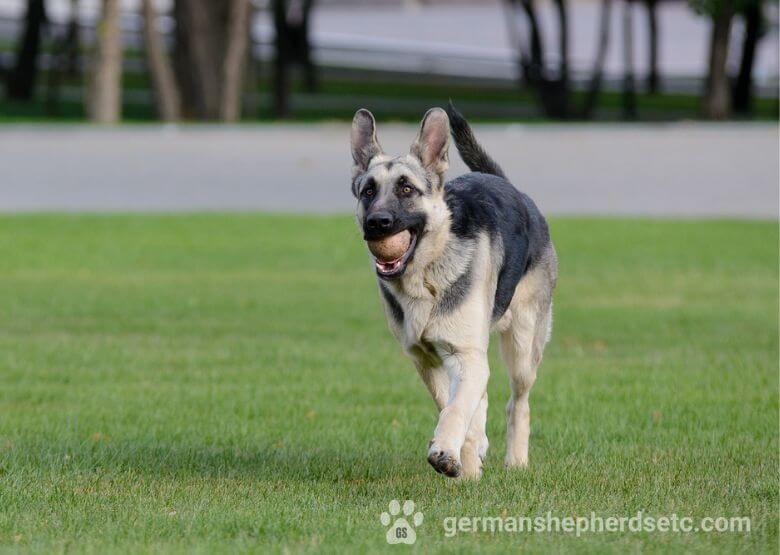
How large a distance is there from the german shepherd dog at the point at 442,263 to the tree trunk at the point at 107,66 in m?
26.9

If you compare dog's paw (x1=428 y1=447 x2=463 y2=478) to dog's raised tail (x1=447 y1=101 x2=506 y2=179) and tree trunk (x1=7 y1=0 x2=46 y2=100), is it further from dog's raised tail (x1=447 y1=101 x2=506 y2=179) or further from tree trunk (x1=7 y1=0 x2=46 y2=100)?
tree trunk (x1=7 y1=0 x2=46 y2=100)

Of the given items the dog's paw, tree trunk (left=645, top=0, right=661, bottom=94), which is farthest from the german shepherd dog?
tree trunk (left=645, top=0, right=661, bottom=94)

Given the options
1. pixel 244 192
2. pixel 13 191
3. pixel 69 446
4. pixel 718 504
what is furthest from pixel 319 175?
pixel 718 504

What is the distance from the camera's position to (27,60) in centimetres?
4866

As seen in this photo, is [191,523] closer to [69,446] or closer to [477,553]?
[477,553]

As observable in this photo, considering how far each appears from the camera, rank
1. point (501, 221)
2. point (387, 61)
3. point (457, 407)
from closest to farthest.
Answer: point (457, 407) → point (501, 221) → point (387, 61)

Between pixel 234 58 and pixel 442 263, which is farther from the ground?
pixel 442 263

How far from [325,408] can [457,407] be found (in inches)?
122

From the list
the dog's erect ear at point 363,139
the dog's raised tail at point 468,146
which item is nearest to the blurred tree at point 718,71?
the dog's raised tail at point 468,146

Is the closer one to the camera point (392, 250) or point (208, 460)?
point (392, 250)

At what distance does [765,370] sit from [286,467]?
16.1ft

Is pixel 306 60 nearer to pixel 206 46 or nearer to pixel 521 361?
pixel 206 46

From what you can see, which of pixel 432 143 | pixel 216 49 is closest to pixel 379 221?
pixel 432 143

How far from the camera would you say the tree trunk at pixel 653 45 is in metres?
49.7
